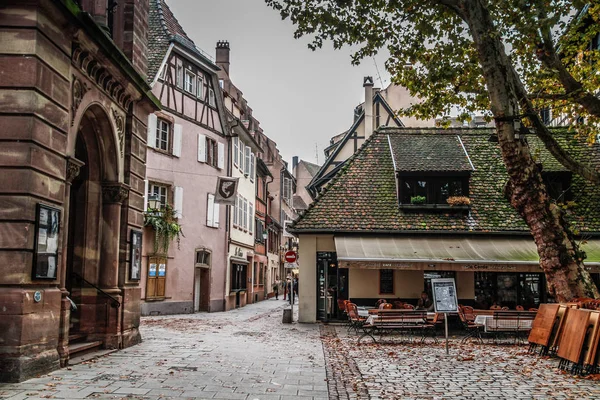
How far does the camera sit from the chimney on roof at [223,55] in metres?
37.5

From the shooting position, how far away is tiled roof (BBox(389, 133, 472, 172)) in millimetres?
21438

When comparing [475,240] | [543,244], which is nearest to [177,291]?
[475,240]

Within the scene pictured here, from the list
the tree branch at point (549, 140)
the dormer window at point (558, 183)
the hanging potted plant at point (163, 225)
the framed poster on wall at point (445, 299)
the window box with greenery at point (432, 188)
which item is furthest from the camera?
the hanging potted plant at point (163, 225)

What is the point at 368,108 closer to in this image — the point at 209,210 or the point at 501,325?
the point at 209,210

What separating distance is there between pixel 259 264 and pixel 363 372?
102ft

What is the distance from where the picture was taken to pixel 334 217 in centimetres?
2061

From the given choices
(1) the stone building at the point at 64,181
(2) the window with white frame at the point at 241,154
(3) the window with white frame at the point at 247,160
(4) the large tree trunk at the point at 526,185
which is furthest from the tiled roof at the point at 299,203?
(4) the large tree trunk at the point at 526,185

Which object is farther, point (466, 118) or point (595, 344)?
point (466, 118)

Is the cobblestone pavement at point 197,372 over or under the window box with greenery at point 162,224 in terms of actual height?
under

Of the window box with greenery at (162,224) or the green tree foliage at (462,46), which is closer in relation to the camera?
the green tree foliage at (462,46)

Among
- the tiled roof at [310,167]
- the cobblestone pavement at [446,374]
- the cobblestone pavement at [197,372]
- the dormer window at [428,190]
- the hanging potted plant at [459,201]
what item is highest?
the tiled roof at [310,167]

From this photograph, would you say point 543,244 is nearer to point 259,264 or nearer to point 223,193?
point 223,193

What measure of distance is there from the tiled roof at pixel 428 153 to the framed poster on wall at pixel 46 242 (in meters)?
14.1

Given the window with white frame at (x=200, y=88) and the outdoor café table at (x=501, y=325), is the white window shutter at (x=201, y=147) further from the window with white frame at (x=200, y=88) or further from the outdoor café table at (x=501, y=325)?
the outdoor café table at (x=501, y=325)
